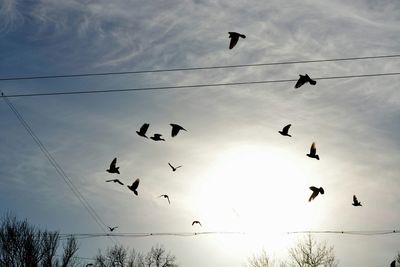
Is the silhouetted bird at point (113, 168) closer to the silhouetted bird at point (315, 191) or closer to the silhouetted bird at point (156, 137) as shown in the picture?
the silhouetted bird at point (156, 137)

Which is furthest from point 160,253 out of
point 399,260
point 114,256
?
point 399,260

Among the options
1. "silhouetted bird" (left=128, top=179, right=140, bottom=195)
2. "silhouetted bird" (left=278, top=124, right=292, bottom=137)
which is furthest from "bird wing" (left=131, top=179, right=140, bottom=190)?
"silhouetted bird" (left=278, top=124, right=292, bottom=137)

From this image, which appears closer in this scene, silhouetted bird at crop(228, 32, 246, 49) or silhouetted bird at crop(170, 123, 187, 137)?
silhouetted bird at crop(228, 32, 246, 49)

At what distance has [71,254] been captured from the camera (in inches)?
1736

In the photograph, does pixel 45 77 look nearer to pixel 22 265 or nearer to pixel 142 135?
pixel 142 135

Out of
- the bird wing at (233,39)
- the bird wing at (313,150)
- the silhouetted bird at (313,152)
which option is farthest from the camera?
the bird wing at (313,150)

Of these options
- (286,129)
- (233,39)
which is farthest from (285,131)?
(233,39)

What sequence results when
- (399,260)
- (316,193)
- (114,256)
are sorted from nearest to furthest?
(316,193)
(399,260)
(114,256)

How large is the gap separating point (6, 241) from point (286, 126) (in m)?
33.5

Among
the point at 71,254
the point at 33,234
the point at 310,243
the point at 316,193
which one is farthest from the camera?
the point at 310,243

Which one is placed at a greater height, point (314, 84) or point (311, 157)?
point (314, 84)

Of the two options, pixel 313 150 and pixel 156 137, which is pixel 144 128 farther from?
pixel 313 150

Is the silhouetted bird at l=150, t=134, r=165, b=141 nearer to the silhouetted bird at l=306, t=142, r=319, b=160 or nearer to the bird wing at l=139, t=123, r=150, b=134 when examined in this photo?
the bird wing at l=139, t=123, r=150, b=134

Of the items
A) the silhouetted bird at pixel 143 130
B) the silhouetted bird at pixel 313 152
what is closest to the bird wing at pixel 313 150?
the silhouetted bird at pixel 313 152
